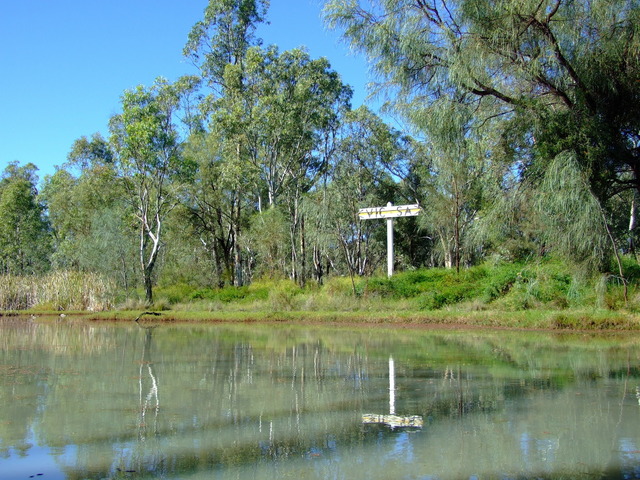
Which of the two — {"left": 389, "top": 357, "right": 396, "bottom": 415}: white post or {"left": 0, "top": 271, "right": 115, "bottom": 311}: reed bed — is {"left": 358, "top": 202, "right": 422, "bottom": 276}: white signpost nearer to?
{"left": 0, "top": 271, "right": 115, "bottom": 311}: reed bed

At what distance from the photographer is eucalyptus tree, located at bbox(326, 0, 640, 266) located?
1062 cm

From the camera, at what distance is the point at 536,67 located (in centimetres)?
1061

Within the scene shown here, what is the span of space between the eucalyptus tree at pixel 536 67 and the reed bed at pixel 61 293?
818 inches

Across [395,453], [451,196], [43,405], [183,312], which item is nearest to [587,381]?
[395,453]

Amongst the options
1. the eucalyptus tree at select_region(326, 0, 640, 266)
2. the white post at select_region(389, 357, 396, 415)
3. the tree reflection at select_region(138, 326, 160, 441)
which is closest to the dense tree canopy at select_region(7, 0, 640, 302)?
the eucalyptus tree at select_region(326, 0, 640, 266)

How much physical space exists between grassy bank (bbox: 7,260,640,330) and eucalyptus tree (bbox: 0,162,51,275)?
1351cm

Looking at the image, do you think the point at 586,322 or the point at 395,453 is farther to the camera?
the point at 586,322

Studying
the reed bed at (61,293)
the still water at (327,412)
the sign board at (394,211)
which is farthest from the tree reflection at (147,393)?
the sign board at (394,211)

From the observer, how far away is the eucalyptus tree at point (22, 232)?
1651 inches

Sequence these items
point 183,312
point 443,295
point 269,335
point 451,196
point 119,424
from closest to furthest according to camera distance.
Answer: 1. point 119,424
2. point 269,335
3. point 443,295
4. point 183,312
5. point 451,196

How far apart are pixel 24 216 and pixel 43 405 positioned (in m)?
39.1

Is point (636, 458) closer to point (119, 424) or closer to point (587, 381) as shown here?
point (587, 381)

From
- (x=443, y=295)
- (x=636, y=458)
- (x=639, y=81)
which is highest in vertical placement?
(x=639, y=81)

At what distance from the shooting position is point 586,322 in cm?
1639
